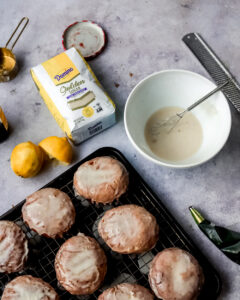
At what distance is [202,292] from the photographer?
100 cm

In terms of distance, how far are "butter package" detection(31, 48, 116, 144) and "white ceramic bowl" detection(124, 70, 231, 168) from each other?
111 millimetres

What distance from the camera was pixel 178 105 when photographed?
116 centimetres

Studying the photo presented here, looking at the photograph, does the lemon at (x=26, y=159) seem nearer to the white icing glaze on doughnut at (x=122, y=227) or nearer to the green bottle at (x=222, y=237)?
the white icing glaze on doughnut at (x=122, y=227)

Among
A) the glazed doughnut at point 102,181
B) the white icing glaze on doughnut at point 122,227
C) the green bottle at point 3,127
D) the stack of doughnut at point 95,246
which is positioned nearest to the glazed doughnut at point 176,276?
the stack of doughnut at point 95,246

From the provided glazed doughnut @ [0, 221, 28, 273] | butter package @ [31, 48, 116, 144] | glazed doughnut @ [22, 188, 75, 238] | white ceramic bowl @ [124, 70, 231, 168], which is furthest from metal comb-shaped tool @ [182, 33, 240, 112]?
glazed doughnut @ [0, 221, 28, 273]

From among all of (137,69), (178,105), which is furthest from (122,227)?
(137,69)

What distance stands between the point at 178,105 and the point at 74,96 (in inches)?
13.2

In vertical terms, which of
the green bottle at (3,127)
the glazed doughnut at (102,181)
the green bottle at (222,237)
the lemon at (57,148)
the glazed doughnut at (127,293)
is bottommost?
the green bottle at (222,237)

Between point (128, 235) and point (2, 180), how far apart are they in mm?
475

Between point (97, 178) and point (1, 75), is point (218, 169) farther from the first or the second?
point (1, 75)

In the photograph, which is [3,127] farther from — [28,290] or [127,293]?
[127,293]

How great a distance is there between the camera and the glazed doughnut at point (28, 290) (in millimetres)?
943

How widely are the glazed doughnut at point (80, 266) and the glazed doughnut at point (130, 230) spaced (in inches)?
2.1

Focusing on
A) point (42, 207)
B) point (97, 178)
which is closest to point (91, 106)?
point (97, 178)
